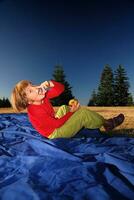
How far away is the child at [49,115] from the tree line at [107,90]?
1215 mm

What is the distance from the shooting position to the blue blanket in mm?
1279

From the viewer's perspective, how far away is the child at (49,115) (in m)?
2.14

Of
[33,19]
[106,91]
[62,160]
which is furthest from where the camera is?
[106,91]

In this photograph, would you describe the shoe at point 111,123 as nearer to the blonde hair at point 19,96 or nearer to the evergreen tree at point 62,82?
the blonde hair at point 19,96

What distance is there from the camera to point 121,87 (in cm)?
371

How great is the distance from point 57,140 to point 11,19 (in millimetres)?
1865

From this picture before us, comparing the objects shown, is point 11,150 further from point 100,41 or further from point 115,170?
point 100,41

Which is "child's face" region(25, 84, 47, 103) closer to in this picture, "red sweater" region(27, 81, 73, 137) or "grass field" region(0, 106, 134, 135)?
"red sweater" region(27, 81, 73, 137)

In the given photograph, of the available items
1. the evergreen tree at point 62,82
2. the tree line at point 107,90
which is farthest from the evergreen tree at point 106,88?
the evergreen tree at point 62,82

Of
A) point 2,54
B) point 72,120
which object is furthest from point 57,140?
point 2,54

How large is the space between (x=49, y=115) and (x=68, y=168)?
76 cm

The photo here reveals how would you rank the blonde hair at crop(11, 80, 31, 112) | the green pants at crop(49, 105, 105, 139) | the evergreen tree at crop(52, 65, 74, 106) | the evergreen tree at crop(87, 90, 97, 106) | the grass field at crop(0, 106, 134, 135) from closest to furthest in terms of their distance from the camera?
1. the green pants at crop(49, 105, 105, 139)
2. the blonde hair at crop(11, 80, 31, 112)
3. the grass field at crop(0, 106, 134, 135)
4. the evergreen tree at crop(52, 65, 74, 106)
5. the evergreen tree at crop(87, 90, 97, 106)

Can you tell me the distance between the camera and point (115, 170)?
149cm

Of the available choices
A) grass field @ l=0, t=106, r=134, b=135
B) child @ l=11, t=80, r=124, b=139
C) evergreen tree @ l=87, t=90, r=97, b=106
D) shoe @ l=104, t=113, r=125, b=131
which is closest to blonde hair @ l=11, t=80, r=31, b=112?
child @ l=11, t=80, r=124, b=139
